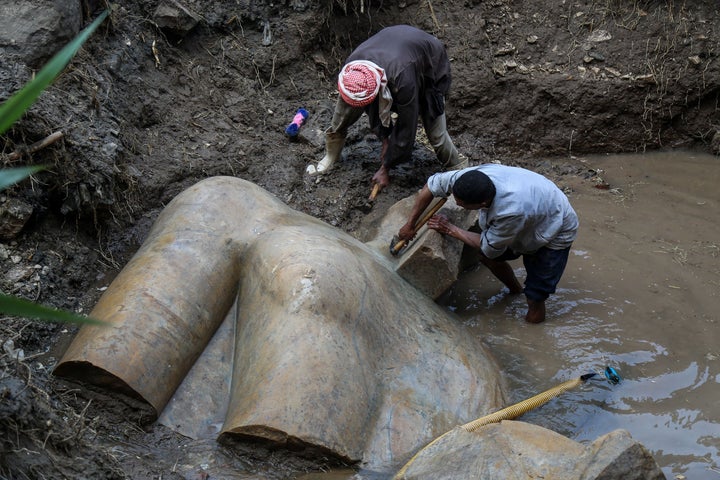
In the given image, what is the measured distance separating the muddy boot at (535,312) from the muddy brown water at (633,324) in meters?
0.06

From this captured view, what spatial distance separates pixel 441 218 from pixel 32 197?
2.63 m

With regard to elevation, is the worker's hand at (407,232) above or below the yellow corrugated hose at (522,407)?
above

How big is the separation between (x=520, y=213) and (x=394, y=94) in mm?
1533

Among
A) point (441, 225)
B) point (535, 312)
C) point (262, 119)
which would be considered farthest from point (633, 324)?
point (262, 119)

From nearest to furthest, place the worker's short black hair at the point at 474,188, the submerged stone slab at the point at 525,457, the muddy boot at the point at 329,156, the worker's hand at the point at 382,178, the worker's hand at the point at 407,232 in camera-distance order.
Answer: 1. the submerged stone slab at the point at 525,457
2. the worker's short black hair at the point at 474,188
3. the worker's hand at the point at 407,232
4. the worker's hand at the point at 382,178
5. the muddy boot at the point at 329,156

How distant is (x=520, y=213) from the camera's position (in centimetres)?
443

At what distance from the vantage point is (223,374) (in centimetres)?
386

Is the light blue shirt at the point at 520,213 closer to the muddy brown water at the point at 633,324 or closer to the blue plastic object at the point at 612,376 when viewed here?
the muddy brown water at the point at 633,324

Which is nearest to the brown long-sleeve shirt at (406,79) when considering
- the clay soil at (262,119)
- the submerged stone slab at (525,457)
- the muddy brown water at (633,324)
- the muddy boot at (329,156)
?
the muddy boot at (329,156)

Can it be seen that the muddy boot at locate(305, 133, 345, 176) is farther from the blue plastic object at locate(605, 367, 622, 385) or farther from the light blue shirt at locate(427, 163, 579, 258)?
the blue plastic object at locate(605, 367, 622, 385)

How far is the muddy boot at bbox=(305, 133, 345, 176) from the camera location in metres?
6.03

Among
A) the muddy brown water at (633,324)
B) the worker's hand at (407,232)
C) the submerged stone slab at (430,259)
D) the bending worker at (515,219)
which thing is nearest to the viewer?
the muddy brown water at (633,324)

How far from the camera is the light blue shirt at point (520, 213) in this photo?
175 inches

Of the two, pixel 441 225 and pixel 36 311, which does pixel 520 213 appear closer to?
pixel 441 225
